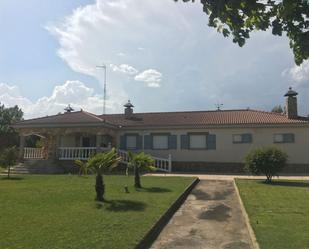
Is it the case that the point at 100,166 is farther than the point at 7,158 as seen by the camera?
No

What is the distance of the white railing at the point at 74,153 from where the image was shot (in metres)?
25.1

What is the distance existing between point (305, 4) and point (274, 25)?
40 cm

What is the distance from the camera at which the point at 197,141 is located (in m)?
25.4

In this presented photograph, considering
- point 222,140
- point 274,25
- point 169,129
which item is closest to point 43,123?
point 169,129

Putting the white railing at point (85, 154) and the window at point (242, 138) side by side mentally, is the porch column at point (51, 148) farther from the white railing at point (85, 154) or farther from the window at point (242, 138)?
the window at point (242, 138)

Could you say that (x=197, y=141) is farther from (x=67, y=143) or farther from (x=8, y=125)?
(x=8, y=125)

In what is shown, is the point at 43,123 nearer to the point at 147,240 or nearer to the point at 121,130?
the point at 121,130

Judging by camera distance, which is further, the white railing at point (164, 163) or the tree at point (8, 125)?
the tree at point (8, 125)

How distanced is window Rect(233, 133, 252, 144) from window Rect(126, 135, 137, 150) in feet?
25.4

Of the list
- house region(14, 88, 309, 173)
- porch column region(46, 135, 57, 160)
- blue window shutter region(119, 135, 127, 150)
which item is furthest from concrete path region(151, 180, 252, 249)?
porch column region(46, 135, 57, 160)

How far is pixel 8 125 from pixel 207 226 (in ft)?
126

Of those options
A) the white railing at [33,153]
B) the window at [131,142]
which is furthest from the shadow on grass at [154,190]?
the white railing at [33,153]

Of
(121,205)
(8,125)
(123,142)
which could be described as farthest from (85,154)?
(8,125)

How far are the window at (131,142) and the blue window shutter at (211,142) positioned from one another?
5.79 m
